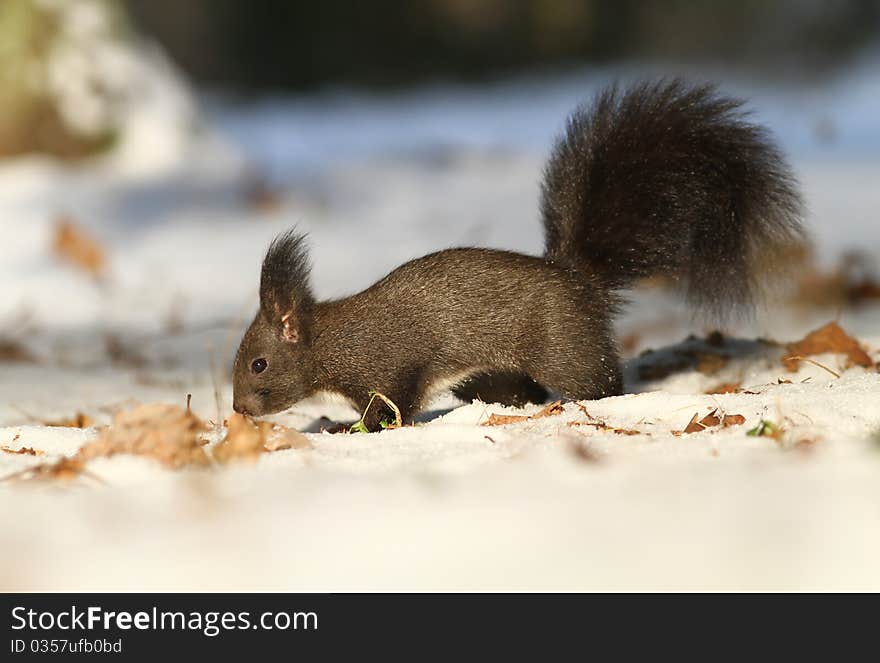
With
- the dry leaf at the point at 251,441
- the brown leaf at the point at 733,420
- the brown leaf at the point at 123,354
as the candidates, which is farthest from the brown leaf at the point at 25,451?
the brown leaf at the point at 123,354

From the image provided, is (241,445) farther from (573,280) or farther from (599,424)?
(573,280)

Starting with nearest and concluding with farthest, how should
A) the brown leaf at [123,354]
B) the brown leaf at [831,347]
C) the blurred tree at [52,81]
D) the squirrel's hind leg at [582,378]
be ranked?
the squirrel's hind leg at [582,378], the brown leaf at [831,347], the brown leaf at [123,354], the blurred tree at [52,81]

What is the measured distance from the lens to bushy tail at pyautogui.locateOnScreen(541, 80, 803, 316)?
3854 mm

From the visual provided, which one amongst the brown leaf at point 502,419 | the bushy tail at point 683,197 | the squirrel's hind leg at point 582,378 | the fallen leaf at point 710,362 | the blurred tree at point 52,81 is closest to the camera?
the brown leaf at point 502,419

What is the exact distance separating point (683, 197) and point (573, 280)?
1.56ft

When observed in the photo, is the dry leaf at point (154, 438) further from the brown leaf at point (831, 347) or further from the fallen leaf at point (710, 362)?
the brown leaf at point (831, 347)

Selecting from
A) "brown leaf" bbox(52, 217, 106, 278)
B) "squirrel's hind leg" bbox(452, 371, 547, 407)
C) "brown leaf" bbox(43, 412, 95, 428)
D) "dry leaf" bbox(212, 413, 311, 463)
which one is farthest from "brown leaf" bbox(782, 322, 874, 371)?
"brown leaf" bbox(52, 217, 106, 278)

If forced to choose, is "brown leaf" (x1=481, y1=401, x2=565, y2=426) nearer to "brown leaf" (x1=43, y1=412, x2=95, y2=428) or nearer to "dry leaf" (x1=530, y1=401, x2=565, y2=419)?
"dry leaf" (x1=530, y1=401, x2=565, y2=419)

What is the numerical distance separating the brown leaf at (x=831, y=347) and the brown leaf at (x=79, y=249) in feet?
15.8

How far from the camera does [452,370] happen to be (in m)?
3.88

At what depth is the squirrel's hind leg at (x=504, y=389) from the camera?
403 cm
